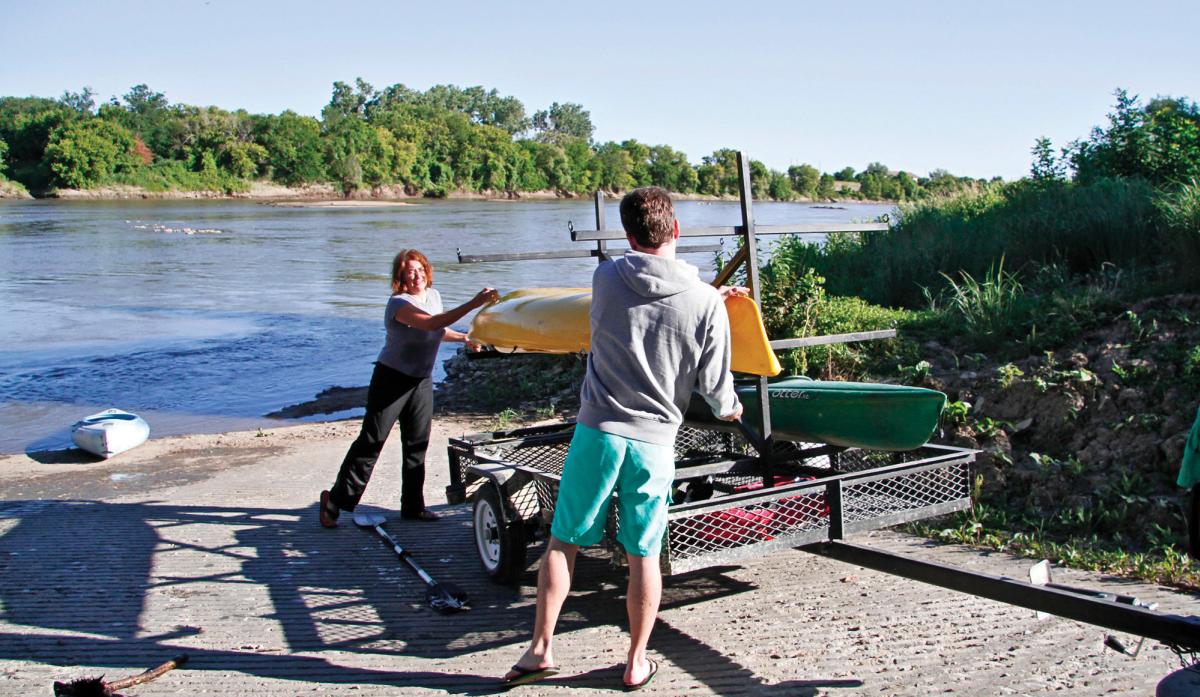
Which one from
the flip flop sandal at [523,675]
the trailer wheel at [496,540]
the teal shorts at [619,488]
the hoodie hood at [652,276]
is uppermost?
the hoodie hood at [652,276]

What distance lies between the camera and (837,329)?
9.48m

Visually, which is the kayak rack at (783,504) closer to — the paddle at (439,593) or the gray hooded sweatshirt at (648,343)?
the paddle at (439,593)

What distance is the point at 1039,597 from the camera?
3.61 m

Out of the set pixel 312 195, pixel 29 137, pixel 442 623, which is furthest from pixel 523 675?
pixel 29 137

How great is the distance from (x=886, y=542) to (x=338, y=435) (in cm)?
605

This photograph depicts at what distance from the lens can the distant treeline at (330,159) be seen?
109375mm

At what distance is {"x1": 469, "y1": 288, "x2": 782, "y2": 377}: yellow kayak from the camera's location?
4.64m

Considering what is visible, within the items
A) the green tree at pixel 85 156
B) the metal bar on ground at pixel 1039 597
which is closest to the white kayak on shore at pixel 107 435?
the metal bar on ground at pixel 1039 597

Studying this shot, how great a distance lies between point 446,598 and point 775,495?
5.54 ft

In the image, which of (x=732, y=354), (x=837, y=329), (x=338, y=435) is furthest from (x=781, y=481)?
(x=338, y=435)

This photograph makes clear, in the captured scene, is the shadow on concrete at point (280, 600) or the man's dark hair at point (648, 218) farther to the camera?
the shadow on concrete at point (280, 600)

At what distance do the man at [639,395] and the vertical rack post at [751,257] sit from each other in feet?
2.89

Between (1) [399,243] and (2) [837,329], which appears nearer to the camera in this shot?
(2) [837,329]

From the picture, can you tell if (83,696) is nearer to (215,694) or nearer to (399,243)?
(215,694)
